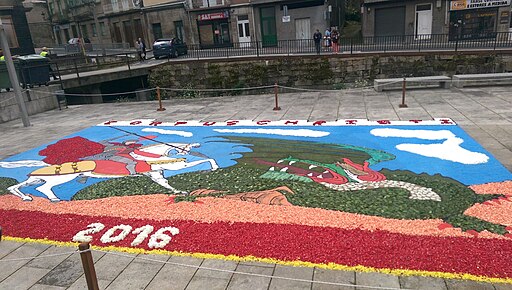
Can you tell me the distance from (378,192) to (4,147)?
39.4ft

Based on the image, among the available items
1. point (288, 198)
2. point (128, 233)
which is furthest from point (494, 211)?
point (128, 233)

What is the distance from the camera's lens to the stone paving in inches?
197

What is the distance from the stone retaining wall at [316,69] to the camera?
20.0 m

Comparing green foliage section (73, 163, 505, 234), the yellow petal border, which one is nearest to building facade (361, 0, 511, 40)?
green foliage section (73, 163, 505, 234)

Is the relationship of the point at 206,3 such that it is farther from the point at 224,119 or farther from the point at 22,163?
the point at 22,163

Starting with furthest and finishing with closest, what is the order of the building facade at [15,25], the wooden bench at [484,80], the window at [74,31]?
1. the window at [74,31]
2. the building facade at [15,25]
3. the wooden bench at [484,80]

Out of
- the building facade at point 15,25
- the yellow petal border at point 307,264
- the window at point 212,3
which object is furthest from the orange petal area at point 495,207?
the window at point 212,3

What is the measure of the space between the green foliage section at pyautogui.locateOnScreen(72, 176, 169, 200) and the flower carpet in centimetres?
5

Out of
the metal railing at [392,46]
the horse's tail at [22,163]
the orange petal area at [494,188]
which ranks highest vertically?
the metal railing at [392,46]

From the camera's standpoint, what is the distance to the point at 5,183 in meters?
9.28

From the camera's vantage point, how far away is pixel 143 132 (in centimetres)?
1328

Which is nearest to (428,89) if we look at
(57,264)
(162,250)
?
(162,250)

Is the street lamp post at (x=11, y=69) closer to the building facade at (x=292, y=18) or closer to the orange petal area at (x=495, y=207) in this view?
the orange petal area at (x=495, y=207)

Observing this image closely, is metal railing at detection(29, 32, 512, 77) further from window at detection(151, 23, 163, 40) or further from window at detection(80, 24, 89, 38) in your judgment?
window at detection(80, 24, 89, 38)
